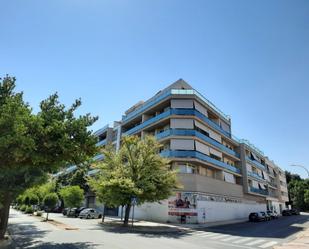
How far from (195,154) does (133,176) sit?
10.9 meters

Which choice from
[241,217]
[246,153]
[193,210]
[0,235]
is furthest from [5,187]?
[246,153]

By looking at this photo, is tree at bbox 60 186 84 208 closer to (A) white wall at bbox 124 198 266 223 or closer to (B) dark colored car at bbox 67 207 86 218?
(B) dark colored car at bbox 67 207 86 218

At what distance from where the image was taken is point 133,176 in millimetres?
25188

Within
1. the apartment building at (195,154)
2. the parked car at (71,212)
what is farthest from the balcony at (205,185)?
the parked car at (71,212)

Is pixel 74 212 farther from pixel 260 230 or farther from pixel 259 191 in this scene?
pixel 259 191

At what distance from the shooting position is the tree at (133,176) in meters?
23.6

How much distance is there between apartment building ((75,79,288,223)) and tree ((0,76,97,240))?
16.4 meters

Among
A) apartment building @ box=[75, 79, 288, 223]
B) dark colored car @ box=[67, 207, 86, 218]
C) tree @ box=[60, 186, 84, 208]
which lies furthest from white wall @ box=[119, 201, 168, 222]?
tree @ box=[60, 186, 84, 208]

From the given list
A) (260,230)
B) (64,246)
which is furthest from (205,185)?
(64,246)

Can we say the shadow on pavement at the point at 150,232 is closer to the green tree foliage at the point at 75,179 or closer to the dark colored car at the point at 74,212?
the dark colored car at the point at 74,212

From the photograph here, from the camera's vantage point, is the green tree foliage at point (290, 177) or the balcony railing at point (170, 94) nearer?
the balcony railing at point (170, 94)

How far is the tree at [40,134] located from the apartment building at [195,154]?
16.4 m

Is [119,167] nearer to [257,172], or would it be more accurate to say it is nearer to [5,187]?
[5,187]

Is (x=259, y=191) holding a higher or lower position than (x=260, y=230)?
higher
